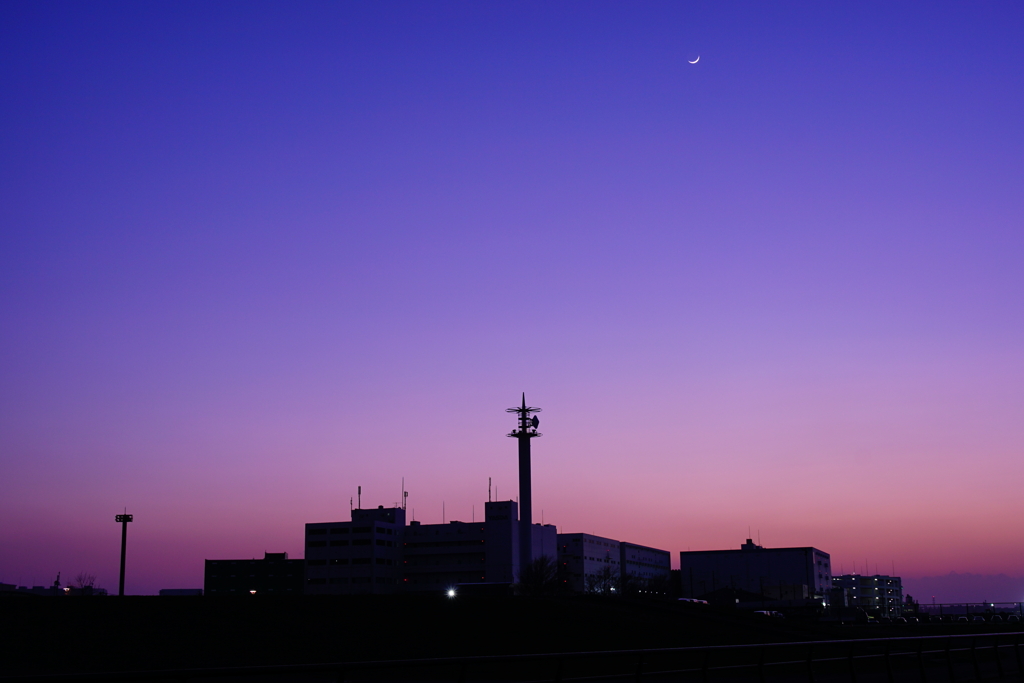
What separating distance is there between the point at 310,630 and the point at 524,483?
71.9 m

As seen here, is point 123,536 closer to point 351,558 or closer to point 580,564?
point 351,558

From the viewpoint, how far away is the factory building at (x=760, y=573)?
186750 millimetres

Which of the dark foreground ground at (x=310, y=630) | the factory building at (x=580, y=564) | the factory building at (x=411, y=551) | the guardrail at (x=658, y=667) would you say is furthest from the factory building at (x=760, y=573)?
the guardrail at (x=658, y=667)

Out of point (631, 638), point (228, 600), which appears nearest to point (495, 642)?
point (631, 638)

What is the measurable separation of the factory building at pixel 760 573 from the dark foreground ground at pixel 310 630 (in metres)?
118

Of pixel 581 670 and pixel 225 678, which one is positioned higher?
pixel 225 678

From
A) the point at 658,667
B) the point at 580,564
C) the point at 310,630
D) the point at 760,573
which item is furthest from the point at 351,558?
the point at 658,667

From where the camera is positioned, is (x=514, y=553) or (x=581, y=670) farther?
(x=514, y=553)

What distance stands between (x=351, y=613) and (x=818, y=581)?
15677 centimetres

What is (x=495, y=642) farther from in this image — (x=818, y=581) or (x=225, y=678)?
(x=818, y=581)

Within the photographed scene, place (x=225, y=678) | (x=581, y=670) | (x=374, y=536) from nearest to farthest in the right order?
(x=225, y=678) → (x=581, y=670) → (x=374, y=536)

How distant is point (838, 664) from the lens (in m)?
36.2

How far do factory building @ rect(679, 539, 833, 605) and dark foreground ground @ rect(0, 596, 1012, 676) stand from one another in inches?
4661

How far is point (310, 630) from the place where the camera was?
2164 inches
